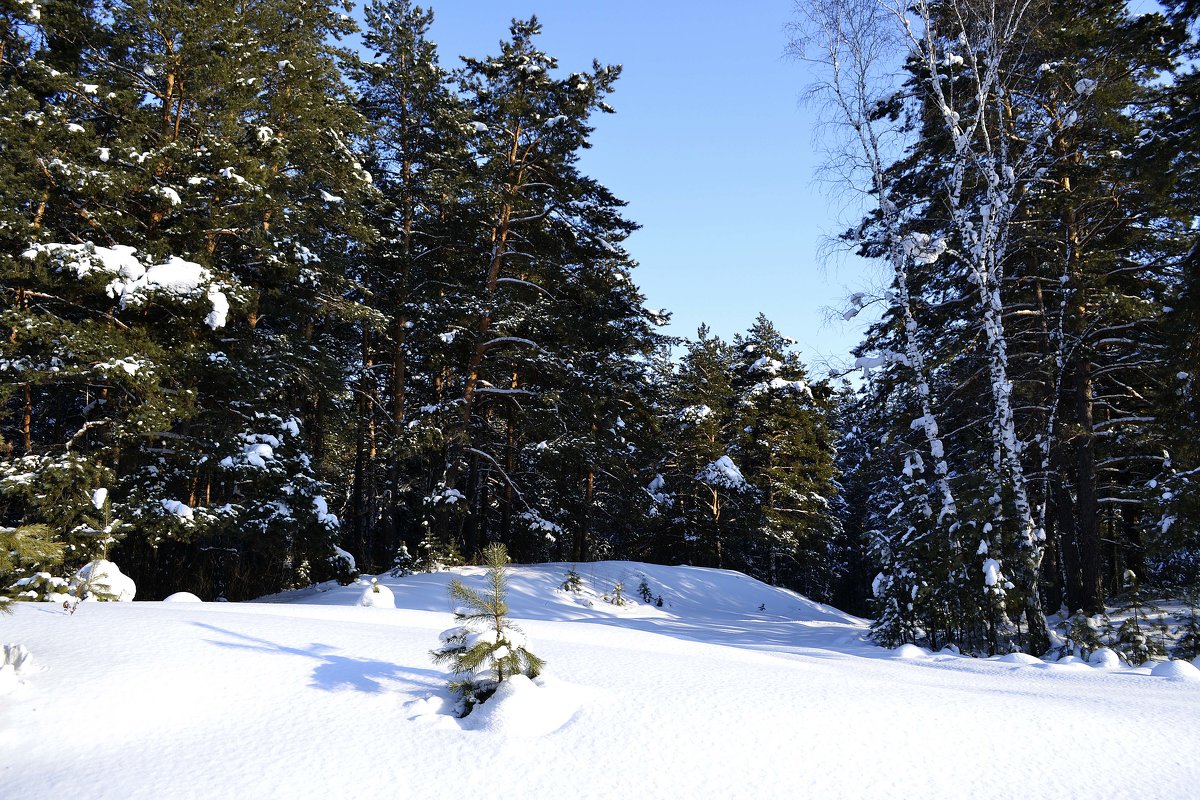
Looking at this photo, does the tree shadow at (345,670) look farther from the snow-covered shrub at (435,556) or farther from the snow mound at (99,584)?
the snow-covered shrub at (435,556)

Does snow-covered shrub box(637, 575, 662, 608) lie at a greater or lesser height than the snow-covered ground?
lesser

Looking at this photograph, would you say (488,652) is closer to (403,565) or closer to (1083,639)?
(1083,639)

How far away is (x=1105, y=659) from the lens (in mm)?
7387

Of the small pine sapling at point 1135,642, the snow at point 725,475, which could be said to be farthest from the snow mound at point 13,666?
the snow at point 725,475

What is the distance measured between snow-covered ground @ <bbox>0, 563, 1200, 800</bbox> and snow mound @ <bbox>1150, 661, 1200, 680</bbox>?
786 mm

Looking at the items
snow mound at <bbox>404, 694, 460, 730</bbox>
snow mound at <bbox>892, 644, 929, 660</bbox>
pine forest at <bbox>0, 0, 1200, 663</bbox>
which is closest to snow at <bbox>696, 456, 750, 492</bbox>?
pine forest at <bbox>0, 0, 1200, 663</bbox>

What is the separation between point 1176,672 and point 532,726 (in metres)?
6.12

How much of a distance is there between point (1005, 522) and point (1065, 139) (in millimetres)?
7657

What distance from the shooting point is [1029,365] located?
12.7 meters

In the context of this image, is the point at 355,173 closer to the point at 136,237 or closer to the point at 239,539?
the point at 136,237

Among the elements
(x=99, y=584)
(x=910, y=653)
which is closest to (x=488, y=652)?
(x=99, y=584)

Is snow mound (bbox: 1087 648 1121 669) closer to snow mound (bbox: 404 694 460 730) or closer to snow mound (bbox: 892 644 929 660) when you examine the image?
snow mound (bbox: 892 644 929 660)

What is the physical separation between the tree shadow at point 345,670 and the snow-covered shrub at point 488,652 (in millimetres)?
364

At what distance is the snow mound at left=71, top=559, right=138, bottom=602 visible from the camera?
21.9 ft
